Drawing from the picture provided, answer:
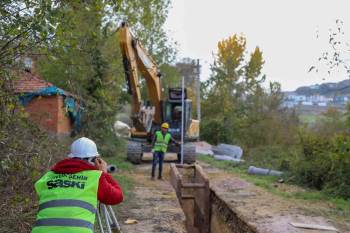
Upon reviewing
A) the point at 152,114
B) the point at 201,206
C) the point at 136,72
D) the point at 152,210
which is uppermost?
the point at 136,72

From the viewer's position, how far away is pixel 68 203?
448cm

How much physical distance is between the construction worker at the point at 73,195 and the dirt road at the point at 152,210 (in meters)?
4.90

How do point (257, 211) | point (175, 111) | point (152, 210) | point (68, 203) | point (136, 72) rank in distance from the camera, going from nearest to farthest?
point (68, 203) → point (152, 210) → point (257, 211) → point (136, 72) → point (175, 111)

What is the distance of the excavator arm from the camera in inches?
702

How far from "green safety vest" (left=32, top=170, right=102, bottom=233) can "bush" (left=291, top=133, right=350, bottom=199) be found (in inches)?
432

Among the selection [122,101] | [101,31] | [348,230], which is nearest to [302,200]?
[348,230]

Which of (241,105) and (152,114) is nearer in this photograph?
(152,114)

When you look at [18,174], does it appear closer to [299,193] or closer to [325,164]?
[299,193]

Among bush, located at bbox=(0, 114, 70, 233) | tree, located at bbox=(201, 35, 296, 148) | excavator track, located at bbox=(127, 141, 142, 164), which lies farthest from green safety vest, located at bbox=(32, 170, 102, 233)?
tree, located at bbox=(201, 35, 296, 148)

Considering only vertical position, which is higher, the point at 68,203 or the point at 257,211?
the point at 68,203

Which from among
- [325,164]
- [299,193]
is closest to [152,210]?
[299,193]

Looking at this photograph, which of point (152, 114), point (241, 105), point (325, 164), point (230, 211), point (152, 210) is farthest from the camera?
point (241, 105)

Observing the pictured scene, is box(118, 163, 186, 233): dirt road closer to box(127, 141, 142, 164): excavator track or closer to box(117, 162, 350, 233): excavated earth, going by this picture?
box(117, 162, 350, 233): excavated earth

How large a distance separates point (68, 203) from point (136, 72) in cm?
1498
